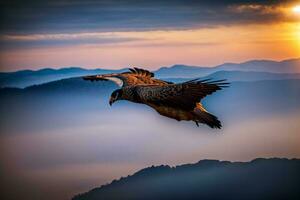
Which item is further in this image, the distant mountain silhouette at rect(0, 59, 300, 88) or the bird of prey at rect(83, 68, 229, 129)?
the distant mountain silhouette at rect(0, 59, 300, 88)

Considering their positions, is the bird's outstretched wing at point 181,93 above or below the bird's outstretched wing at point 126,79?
below

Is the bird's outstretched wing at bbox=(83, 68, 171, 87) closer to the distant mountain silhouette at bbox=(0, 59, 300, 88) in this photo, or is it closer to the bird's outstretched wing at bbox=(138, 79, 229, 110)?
the bird's outstretched wing at bbox=(138, 79, 229, 110)

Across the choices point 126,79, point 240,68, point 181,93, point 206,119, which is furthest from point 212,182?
point 181,93

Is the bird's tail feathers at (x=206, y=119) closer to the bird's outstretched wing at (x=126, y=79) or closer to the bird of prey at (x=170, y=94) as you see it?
the bird of prey at (x=170, y=94)

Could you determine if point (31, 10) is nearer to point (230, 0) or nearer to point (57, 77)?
point (57, 77)

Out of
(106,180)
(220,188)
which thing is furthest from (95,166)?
(220,188)

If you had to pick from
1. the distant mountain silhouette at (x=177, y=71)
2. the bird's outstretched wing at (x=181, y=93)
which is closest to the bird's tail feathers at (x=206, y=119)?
the bird's outstretched wing at (x=181, y=93)

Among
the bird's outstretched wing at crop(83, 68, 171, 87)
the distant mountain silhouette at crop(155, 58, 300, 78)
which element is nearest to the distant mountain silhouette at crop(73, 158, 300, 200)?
the distant mountain silhouette at crop(155, 58, 300, 78)
